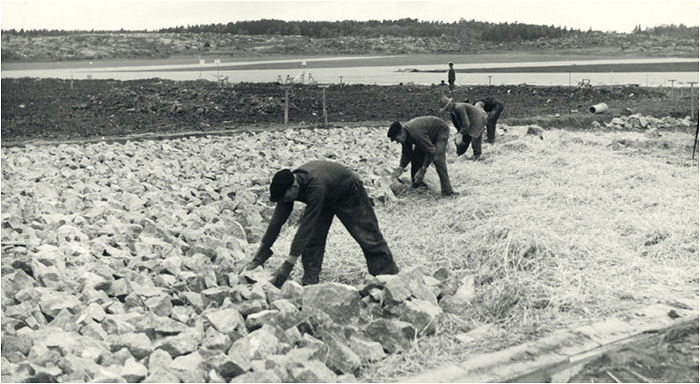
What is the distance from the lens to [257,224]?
859cm

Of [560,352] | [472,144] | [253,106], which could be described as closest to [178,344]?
[560,352]

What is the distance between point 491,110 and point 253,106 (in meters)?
9.43

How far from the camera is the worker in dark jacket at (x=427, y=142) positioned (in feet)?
30.4

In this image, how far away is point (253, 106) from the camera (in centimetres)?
2138

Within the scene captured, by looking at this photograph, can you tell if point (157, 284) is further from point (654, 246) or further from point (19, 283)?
point (654, 246)

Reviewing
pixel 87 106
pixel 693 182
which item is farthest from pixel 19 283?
pixel 87 106

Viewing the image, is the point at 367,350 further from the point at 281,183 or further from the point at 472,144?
the point at 472,144

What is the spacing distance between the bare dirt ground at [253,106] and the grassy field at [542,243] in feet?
27.1

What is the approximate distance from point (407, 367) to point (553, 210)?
3909 mm

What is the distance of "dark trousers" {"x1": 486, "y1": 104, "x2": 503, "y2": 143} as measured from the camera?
1348 centimetres

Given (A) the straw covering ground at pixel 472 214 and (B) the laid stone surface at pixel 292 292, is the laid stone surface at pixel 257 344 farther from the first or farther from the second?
(B) the laid stone surface at pixel 292 292

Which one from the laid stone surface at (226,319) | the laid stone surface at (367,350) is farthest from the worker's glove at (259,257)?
the laid stone surface at (367,350)

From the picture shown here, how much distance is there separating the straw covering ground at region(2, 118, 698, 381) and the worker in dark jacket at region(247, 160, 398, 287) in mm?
373

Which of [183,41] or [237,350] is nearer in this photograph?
[237,350]
